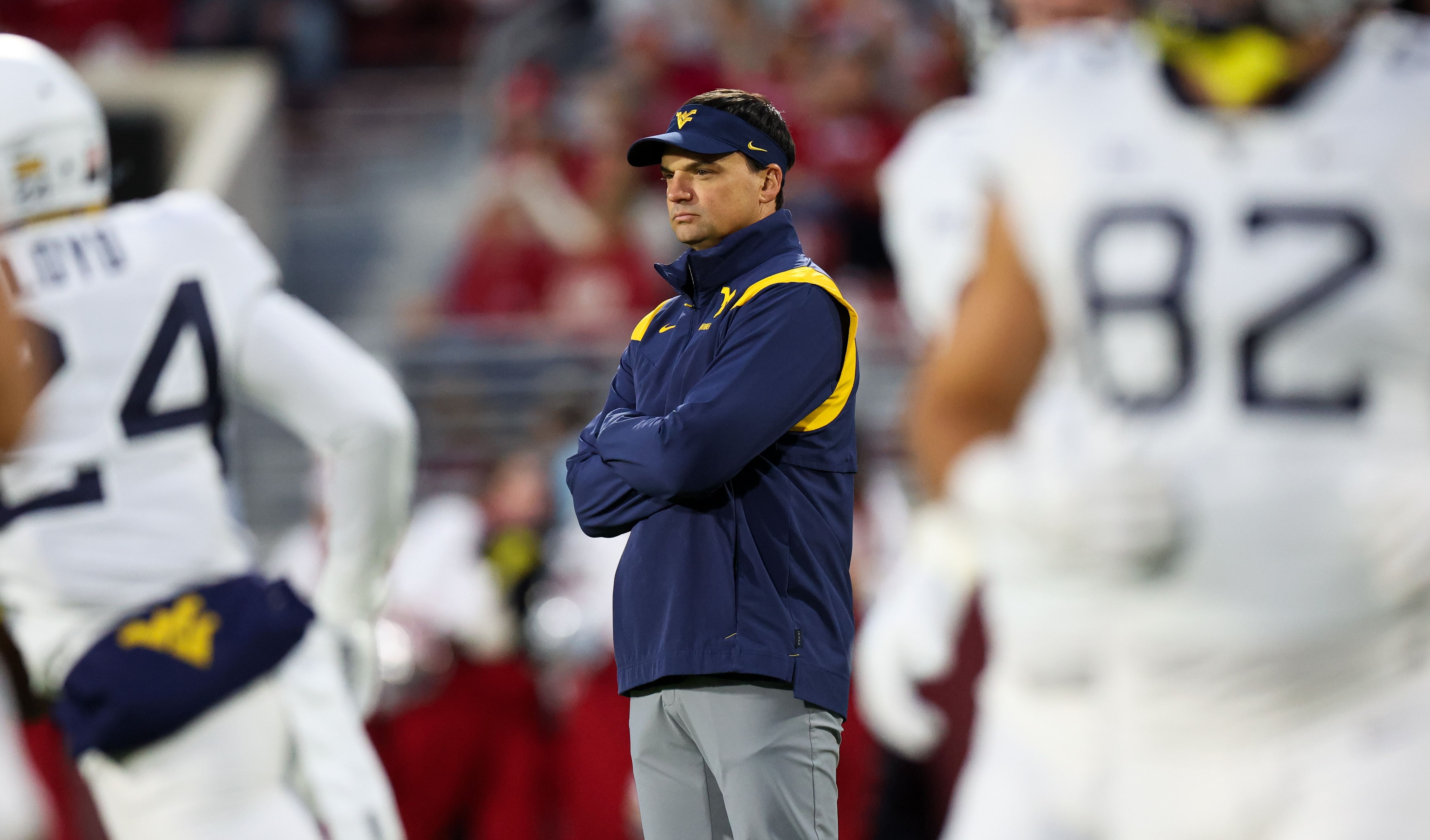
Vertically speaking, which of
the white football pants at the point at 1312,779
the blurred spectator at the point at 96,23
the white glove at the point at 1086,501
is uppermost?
the white glove at the point at 1086,501

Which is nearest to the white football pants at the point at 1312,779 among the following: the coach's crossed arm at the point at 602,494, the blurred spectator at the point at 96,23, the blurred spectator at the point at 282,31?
the coach's crossed arm at the point at 602,494

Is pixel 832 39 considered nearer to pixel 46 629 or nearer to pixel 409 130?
pixel 409 130

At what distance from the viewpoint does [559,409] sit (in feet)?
22.2

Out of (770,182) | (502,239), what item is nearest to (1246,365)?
(770,182)

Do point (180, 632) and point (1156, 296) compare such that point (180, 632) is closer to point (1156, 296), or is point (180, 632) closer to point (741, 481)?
point (741, 481)

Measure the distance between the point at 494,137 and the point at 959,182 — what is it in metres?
5.81

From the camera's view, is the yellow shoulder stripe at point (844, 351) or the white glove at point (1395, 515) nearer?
the yellow shoulder stripe at point (844, 351)

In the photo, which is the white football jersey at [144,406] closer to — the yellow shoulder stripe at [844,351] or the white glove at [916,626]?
the white glove at [916,626]

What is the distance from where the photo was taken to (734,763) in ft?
6.84

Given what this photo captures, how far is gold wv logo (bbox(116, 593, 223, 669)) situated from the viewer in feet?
10.9

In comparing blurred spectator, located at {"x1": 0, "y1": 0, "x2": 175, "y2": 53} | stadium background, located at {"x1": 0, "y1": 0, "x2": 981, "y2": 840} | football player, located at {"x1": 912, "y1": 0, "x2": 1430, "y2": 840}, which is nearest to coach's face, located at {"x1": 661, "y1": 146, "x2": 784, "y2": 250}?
football player, located at {"x1": 912, "y1": 0, "x2": 1430, "y2": 840}

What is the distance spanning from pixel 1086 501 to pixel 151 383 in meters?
1.85

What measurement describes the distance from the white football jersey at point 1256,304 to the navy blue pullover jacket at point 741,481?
44 cm

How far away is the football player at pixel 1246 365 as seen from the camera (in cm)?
236
